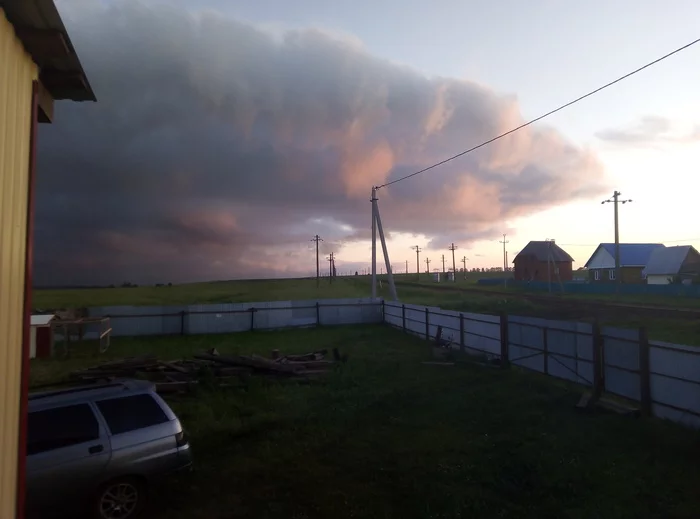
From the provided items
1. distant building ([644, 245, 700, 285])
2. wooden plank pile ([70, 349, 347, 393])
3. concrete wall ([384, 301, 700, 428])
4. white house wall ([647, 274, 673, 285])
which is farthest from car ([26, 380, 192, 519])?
white house wall ([647, 274, 673, 285])

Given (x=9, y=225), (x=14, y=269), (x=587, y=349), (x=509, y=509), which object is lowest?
(x=509, y=509)

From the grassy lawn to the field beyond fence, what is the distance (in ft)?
1.98

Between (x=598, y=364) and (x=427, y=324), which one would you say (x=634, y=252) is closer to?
(x=427, y=324)

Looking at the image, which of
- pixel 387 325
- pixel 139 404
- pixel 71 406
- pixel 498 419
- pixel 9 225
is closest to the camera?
pixel 9 225

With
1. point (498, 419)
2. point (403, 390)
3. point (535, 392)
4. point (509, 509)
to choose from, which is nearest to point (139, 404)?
point (509, 509)

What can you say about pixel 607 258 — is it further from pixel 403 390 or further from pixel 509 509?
pixel 509 509

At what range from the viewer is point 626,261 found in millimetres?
79250

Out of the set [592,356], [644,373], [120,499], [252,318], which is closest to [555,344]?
[592,356]

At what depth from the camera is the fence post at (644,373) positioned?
11.7 m

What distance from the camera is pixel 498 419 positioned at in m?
11.8

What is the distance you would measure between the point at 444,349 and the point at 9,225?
18516 millimetres

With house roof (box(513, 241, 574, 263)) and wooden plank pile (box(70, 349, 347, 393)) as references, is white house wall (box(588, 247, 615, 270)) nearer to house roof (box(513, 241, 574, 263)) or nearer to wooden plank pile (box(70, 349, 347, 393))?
house roof (box(513, 241, 574, 263))

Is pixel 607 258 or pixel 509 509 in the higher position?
pixel 607 258

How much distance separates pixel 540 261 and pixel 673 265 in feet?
63.0
